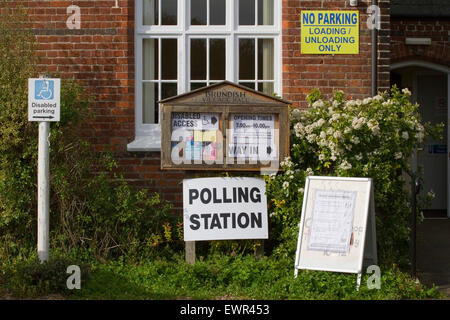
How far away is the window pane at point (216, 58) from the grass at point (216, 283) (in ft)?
8.75

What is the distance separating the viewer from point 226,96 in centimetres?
696

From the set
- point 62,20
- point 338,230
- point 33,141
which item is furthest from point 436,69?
point 33,141

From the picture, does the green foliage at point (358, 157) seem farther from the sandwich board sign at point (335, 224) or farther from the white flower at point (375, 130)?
the sandwich board sign at point (335, 224)

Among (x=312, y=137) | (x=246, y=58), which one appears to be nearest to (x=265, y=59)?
(x=246, y=58)

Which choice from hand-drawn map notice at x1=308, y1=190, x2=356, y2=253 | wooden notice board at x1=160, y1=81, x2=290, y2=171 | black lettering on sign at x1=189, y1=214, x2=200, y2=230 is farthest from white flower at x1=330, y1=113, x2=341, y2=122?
black lettering on sign at x1=189, y1=214, x2=200, y2=230

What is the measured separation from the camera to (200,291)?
6.27m

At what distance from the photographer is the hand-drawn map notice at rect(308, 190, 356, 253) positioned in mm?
6262

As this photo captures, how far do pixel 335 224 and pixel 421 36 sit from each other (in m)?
5.28

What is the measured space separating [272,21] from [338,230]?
11.1 ft

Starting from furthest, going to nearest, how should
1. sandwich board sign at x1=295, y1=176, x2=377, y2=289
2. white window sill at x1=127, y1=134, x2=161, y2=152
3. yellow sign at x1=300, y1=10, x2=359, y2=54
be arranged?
yellow sign at x1=300, y1=10, x2=359, y2=54 < white window sill at x1=127, y1=134, x2=161, y2=152 < sandwich board sign at x1=295, y1=176, x2=377, y2=289

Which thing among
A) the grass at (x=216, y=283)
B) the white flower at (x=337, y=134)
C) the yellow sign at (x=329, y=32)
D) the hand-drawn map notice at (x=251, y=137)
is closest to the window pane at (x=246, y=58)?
the yellow sign at (x=329, y=32)

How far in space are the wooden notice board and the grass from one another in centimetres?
110

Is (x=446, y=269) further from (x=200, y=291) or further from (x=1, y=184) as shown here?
(x=1, y=184)

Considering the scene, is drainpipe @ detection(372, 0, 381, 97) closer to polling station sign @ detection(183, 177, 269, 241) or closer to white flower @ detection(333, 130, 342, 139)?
white flower @ detection(333, 130, 342, 139)
